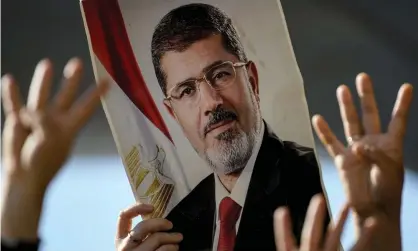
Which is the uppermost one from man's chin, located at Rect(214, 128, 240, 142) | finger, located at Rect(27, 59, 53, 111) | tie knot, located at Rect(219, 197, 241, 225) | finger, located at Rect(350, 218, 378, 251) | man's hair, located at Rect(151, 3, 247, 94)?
man's hair, located at Rect(151, 3, 247, 94)

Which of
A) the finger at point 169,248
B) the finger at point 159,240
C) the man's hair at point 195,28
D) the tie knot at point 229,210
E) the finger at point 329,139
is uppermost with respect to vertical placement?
the man's hair at point 195,28

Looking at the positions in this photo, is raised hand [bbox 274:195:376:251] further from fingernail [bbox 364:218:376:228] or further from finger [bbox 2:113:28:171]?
finger [bbox 2:113:28:171]

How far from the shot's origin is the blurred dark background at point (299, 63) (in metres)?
0.63

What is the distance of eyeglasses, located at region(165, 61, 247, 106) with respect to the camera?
21.9 inches

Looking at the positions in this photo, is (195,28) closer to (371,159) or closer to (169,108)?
(169,108)

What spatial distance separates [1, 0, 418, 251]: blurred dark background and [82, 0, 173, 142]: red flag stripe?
0.13 meters

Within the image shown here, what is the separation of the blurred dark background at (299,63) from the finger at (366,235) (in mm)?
145

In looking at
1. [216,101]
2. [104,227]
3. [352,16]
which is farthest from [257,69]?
[104,227]

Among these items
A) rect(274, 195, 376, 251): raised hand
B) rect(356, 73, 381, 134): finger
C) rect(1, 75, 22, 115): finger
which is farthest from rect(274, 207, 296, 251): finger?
rect(1, 75, 22, 115): finger

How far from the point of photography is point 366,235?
45cm

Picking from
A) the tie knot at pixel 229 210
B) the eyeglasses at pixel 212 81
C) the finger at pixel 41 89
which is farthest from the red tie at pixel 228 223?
the finger at pixel 41 89

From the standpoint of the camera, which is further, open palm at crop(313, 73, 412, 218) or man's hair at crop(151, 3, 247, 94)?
man's hair at crop(151, 3, 247, 94)

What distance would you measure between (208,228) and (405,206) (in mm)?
217

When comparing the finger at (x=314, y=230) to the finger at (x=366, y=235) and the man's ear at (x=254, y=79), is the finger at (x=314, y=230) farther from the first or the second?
the man's ear at (x=254, y=79)
